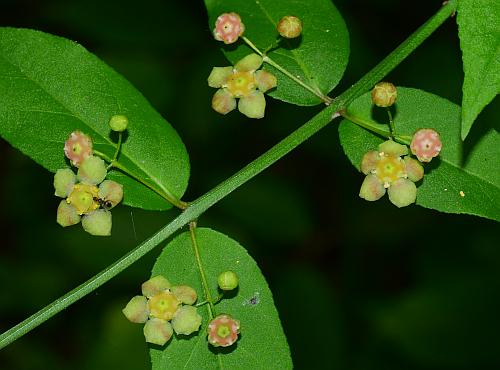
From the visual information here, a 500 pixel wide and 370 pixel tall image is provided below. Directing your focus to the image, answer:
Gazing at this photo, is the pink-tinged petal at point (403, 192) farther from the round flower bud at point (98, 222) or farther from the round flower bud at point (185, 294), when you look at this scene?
the round flower bud at point (98, 222)

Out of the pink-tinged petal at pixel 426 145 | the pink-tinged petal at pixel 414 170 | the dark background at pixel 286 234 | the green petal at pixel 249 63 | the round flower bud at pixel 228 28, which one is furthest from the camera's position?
the dark background at pixel 286 234

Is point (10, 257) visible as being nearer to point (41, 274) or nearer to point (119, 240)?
point (41, 274)

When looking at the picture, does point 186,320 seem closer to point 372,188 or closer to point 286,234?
point 372,188

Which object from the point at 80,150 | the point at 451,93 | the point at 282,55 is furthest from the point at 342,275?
the point at 80,150

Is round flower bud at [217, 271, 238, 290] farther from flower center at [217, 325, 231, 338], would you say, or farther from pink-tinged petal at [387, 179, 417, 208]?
pink-tinged petal at [387, 179, 417, 208]

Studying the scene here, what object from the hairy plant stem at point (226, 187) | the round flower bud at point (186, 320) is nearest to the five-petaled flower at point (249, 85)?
the hairy plant stem at point (226, 187)
